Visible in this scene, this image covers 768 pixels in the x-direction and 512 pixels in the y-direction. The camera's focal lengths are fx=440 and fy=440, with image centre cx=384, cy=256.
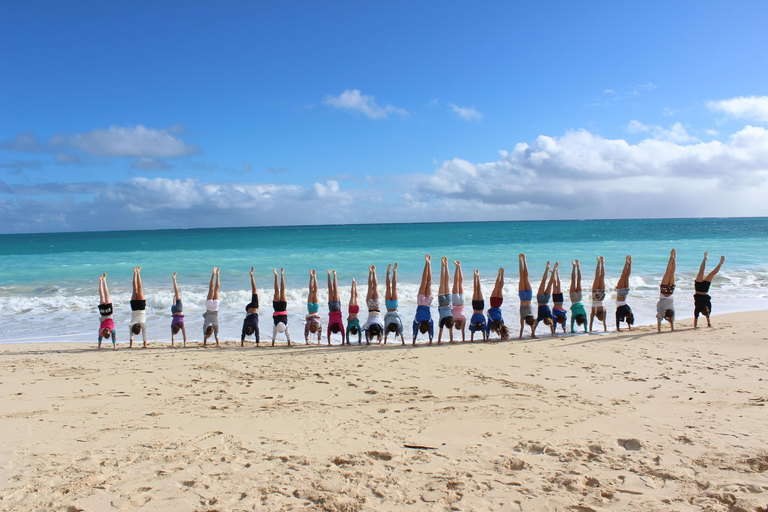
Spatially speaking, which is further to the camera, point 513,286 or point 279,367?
point 513,286

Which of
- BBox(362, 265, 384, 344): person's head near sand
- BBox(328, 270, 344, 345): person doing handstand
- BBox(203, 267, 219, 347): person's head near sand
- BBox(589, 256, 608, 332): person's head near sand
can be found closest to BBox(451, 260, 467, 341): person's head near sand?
BBox(362, 265, 384, 344): person's head near sand

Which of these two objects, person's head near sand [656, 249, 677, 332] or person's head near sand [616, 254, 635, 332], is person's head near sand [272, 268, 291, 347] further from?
person's head near sand [656, 249, 677, 332]

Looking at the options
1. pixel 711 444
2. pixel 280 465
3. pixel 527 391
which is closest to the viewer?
pixel 280 465

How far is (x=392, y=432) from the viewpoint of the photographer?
4703 millimetres

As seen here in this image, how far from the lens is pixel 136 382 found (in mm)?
6617

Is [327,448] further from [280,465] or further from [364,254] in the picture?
[364,254]

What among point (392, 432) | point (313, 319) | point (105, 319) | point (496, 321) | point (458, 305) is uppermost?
point (458, 305)

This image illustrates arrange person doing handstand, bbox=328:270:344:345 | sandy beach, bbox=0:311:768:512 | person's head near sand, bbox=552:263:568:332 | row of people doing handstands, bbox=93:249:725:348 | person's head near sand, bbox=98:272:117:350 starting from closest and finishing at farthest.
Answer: sandy beach, bbox=0:311:768:512
person's head near sand, bbox=98:272:117:350
row of people doing handstands, bbox=93:249:725:348
person doing handstand, bbox=328:270:344:345
person's head near sand, bbox=552:263:568:332

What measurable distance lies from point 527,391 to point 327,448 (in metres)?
3.01

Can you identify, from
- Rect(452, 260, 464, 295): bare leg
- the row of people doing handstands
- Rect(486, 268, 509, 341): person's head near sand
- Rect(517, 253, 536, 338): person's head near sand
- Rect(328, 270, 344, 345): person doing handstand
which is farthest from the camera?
Rect(517, 253, 536, 338): person's head near sand

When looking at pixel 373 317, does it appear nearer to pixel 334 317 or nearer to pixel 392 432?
pixel 334 317

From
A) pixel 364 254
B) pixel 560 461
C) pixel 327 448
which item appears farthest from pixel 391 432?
pixel 364 254

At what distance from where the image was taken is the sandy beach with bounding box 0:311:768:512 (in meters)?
3.51

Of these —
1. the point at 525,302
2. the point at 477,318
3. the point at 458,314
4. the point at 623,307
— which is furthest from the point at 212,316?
the point at 623,307
